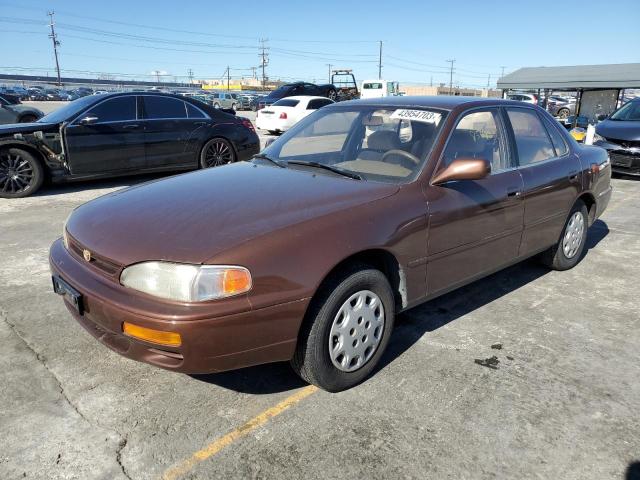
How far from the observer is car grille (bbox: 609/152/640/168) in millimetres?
9242

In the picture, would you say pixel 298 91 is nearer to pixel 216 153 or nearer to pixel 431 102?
pixel 216 153

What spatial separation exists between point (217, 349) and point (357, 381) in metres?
0.90

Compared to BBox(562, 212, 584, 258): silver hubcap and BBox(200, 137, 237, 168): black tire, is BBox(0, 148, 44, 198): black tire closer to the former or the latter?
BBox(200, 137, 237, 168): black tire

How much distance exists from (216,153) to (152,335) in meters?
6.92

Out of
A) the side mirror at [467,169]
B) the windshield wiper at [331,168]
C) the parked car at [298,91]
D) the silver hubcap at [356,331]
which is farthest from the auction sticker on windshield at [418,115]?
the parked car at [298,91]

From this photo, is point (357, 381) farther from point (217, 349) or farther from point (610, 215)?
point (610, 215)

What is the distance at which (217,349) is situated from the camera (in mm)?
2223

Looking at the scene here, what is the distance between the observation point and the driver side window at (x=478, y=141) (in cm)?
325

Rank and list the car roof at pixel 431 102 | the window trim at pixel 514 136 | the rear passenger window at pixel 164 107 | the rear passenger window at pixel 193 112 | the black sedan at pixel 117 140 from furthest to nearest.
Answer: the rear passenger window at pixel 193 112 → the rear passenger window at pixel 164 107 → the black sedan at pixel 117 140 → the window trim at pixel 514 136 → the car roof at pixel 431 102

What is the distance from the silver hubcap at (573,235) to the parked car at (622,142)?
5808 millimetres

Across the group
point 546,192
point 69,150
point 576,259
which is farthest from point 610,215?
point 69,150

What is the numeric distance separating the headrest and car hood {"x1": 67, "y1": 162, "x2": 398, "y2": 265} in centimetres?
47

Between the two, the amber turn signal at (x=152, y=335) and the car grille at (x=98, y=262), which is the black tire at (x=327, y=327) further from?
the car grille at (x=98, y=262)

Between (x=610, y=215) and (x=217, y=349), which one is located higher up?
(x=217, y=349)
